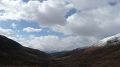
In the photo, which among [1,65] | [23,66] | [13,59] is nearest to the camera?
[1,65]

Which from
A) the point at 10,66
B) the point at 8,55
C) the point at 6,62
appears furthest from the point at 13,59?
the point at 10,66

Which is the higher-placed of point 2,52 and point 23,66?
point 2,52

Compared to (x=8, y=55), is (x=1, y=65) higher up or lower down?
lower down

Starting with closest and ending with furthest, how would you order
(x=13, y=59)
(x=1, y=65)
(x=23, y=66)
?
(x=1, y=65) < (x=23, y=66) < (x=13, y=59)

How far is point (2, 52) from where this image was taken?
194 meters

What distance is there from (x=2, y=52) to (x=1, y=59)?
1692 cm

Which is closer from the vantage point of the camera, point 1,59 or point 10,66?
point 10,66

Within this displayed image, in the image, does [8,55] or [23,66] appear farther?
[8,55]

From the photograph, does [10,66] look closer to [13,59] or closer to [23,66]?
[23,66]

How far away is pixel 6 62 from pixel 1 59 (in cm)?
476

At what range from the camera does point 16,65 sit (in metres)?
176

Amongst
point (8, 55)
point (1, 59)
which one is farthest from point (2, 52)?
point (1, 59)

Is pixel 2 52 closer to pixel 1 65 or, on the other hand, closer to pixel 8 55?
pixel 8 55

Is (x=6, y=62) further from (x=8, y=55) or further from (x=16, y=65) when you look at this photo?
(x=8, y=55)
